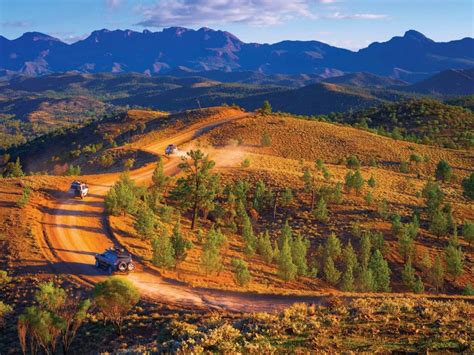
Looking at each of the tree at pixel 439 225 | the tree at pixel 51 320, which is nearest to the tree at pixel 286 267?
the tree at pixel 51 320

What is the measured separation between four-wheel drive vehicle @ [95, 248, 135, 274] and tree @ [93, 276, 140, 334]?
599cm

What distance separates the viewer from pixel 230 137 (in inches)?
3007

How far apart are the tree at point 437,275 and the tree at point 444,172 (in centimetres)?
3204

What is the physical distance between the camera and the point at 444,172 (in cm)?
6519

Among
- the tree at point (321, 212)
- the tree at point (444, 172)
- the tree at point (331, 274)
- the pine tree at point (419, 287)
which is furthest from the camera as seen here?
the tree at point (444, 172)

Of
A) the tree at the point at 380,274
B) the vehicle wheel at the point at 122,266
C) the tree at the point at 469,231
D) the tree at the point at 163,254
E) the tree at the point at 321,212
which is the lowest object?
the tree at the point at 380,274

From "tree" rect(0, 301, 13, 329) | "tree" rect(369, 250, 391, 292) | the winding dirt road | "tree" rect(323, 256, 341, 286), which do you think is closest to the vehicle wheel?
the winding dirt road

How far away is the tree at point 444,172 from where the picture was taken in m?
64.9

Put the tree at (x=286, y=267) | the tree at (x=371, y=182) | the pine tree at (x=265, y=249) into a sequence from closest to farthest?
the tree at (x=286, y=267)
the pine tree at (x=265, y=249)
the tree at (x=371, y=182)

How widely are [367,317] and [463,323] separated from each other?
386 centimetres

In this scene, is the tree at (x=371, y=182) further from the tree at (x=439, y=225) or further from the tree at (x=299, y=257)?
the tree at (x=299, y=257)

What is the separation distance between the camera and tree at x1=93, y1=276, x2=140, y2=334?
19609 millimetres

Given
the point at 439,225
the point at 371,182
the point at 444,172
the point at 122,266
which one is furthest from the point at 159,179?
the point at 444,172

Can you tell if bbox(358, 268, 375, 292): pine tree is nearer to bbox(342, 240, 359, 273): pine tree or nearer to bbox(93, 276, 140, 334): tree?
bbox(342, 240, 359, 273): pine tree
